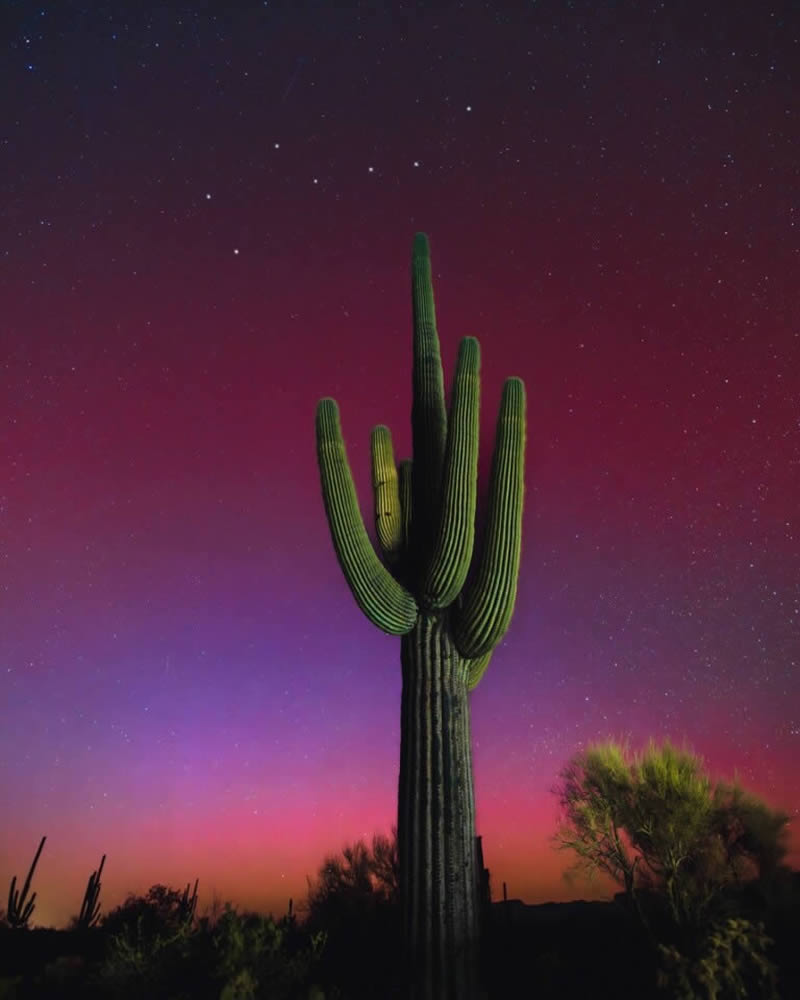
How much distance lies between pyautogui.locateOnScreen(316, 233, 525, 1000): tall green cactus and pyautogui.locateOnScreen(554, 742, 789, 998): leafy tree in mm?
7190

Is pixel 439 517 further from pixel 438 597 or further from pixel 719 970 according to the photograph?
pixel 719 970

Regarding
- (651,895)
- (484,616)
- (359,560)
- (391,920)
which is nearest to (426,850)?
(484,616)

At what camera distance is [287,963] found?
20.8 feet

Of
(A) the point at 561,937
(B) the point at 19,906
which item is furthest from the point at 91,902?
(A) the point at 561,937

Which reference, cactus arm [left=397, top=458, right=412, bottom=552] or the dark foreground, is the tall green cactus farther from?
the dark foreground

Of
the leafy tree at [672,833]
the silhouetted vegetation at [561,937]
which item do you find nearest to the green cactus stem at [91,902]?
the silhouetted vegetation at [561,937]

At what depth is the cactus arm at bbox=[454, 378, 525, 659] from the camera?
7719 millimetres

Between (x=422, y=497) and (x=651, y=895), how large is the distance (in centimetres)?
1014

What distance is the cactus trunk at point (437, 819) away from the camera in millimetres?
6633

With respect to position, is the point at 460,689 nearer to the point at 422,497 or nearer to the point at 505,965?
the point at 422,497

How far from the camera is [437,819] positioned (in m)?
7.06

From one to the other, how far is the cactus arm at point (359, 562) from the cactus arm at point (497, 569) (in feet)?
2.02

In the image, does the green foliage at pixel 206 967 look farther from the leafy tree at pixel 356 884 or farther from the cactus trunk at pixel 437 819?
the leafy tree at pixel 356 884

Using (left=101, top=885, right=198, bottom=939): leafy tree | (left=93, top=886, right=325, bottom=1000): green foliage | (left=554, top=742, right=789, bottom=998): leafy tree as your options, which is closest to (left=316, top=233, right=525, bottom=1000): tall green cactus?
(left=93, top=886, right=325, bottom=1000): green foliage
